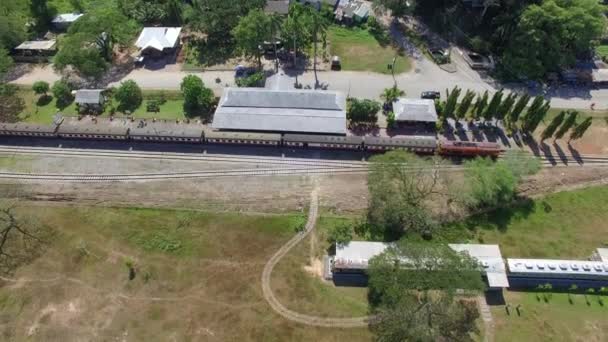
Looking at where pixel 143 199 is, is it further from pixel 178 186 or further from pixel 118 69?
pixel 118 69

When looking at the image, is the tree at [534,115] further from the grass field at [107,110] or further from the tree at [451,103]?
the grass field at [107,110]

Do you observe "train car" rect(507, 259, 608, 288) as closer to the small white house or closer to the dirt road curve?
the dirt road curve

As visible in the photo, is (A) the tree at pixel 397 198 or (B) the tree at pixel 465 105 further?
(B) the tree at pixel 465 105

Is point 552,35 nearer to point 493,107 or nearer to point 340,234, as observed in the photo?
point 493,107

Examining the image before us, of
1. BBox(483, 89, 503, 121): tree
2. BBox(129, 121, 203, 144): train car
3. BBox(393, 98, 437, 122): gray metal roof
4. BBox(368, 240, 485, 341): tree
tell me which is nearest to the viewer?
BBox(368, 240, 485, 341): tree

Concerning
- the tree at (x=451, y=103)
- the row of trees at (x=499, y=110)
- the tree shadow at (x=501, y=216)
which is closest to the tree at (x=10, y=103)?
the tree at (x=451, y=103)

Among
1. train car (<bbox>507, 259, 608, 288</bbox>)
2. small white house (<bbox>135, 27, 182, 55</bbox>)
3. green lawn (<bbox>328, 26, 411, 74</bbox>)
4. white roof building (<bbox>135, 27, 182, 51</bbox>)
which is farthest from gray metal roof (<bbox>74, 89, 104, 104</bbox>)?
train car (<bbox>507, 259, 608, 288</bbox>)
